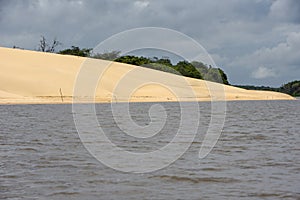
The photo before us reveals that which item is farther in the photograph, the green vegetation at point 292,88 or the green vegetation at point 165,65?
the green vegetation at point 292,88

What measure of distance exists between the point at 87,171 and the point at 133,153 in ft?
8.76

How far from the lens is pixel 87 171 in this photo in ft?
33.2

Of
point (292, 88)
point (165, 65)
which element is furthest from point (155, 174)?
point (292, 88)

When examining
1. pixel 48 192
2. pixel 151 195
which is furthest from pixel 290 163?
pixel 48 192

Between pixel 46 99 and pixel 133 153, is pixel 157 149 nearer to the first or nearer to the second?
pixel 133 153

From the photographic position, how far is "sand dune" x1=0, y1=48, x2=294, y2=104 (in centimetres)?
5831

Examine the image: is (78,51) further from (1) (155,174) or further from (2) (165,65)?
(1) (155,174)

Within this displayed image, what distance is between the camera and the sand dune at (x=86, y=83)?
2296 inches

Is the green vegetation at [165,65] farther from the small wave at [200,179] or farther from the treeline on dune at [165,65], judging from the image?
the small wave at [200,179]

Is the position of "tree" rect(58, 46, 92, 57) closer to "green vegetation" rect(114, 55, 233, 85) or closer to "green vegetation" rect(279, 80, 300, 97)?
"green vegetation" rect(114, 55, 233, 85)

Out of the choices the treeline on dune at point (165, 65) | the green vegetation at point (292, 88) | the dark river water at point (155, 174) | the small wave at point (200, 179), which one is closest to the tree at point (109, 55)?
the treeline on dune at point (165, 65)

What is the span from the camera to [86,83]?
6631 centimetres

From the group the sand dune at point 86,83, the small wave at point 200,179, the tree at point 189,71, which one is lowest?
the small wave at point 200,179

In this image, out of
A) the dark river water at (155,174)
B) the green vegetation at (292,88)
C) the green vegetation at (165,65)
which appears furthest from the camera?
the green vegetation at (292,88)
